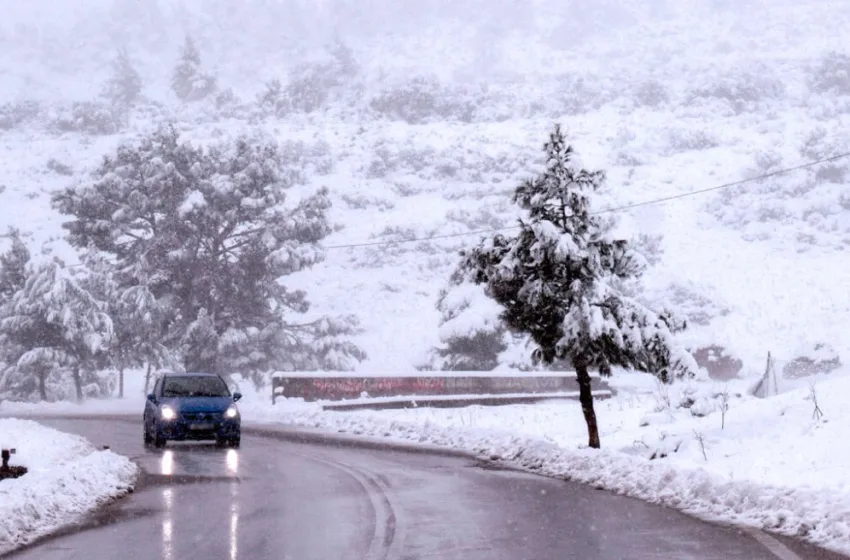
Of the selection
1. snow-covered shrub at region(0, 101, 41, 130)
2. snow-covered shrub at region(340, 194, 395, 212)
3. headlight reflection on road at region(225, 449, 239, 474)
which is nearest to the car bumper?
headlight reflection on road at region(225, 449, 239, 474)

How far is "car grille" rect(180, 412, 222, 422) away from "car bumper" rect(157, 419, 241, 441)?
78mm

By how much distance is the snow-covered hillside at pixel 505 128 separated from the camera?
7888 centimetres

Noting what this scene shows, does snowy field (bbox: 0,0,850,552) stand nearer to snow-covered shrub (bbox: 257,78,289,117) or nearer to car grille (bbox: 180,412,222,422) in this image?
snow-covered shrub (bbox: 257,78,289,117)

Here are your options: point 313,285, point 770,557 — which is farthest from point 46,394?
point 770,557

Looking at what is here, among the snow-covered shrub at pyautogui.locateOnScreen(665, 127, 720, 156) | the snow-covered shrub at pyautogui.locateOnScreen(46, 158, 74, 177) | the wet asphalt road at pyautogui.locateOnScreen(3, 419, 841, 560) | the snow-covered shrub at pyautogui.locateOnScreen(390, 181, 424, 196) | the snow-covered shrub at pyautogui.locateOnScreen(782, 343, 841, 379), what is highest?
the snow-covered shrub at pyautogui.locateOnScreen(665, 127, 720, 156)

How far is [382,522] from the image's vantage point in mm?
10938

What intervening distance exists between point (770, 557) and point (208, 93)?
140837 mm

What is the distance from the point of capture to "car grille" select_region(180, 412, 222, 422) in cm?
2175

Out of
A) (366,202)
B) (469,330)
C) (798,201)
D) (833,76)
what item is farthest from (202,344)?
(833,76)

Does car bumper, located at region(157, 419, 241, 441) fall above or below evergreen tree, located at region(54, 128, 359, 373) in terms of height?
below

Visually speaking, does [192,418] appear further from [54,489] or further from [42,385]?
[42,385]

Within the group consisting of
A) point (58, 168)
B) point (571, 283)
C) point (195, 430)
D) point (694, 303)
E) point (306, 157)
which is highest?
point (306, 157)

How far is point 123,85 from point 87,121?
84.5ft

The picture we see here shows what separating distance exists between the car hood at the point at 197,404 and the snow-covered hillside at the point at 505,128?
35.2m
